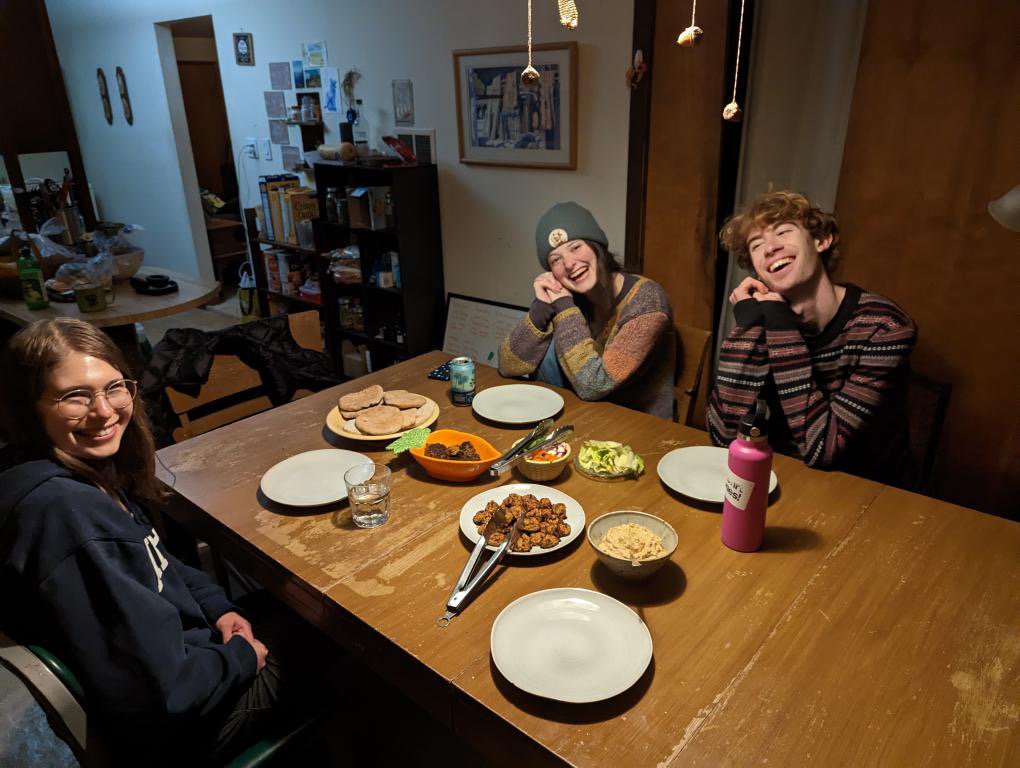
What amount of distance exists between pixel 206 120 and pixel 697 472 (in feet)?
Result: 19.1

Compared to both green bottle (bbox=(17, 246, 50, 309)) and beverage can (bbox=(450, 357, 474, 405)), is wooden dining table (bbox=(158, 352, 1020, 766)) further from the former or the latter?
green bottle (bbox=(17, 246, 50, 309))

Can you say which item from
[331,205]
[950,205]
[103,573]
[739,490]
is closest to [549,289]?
[739,490]

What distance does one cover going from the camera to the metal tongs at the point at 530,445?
1451 millimetres

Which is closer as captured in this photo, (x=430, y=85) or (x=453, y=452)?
(x=453, y=452)

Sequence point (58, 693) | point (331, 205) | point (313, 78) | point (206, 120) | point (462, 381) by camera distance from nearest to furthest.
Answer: point (58, 693), point (462, 381), point (331, 205), point (313, 78), point (206, 120)

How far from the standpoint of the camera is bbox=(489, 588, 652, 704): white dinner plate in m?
0.92

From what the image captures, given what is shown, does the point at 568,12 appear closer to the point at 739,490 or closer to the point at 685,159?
the point at 739,490

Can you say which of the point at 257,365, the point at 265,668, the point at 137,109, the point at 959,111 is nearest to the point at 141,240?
the point at 137,109

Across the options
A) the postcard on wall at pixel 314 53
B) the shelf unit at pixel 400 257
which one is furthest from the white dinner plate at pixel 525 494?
the postcard on wall at pixel 314 53

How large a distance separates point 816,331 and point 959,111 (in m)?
0.91

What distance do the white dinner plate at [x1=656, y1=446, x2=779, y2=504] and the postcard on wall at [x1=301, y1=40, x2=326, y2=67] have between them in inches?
126

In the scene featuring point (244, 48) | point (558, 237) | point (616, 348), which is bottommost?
point (616, 348)

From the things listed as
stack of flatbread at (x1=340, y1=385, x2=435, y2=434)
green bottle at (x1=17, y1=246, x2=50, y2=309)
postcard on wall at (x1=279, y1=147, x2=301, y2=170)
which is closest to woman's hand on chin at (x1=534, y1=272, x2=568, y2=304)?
stack of flatbread at (x1=340, y1=385, x2=435, y2=434)

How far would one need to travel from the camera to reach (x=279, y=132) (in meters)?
4.12
